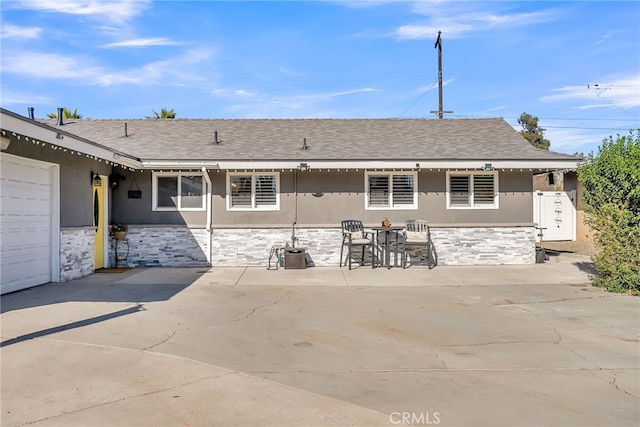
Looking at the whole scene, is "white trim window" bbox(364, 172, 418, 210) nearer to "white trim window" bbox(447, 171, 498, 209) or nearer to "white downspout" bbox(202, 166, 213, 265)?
"white trim window" bbox(447, 171, 498, 209)

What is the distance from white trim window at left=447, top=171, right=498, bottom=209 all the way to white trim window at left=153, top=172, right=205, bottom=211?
6.66 meters

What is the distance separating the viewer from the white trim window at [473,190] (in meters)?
11.7

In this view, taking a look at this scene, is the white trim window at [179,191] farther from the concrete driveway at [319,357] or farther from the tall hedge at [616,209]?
the tall hedge at [616,209]

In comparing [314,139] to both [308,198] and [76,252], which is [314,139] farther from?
[76,252]

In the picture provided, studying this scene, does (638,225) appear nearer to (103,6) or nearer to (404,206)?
(404,206)

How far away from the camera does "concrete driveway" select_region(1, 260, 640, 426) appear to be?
3.25 metres

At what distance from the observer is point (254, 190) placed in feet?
38.2

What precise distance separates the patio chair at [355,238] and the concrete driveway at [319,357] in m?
2.68

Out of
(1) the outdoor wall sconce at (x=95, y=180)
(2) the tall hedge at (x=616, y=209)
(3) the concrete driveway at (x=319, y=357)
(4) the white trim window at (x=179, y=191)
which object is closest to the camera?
(3) the concrete driveway at (x=319, y=357)

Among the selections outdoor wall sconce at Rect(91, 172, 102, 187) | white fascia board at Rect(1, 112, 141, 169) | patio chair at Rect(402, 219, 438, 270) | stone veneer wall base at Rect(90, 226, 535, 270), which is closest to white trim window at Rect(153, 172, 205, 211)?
stone veneer wall base at Rect(90, 226, 535, 270)

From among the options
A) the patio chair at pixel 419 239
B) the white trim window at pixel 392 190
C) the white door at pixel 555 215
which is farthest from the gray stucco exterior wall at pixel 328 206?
the white door at pixel 555 215

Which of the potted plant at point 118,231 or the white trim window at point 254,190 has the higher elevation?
the white trim window at point 254,190

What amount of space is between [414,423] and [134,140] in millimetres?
11686

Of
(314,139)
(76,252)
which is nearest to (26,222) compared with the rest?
(76,252)
